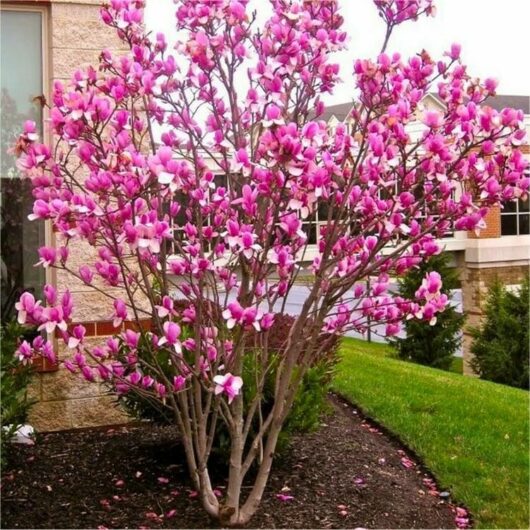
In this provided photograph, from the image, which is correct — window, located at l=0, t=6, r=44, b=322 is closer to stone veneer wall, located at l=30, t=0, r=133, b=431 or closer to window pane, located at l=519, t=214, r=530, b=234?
stone veneer wall, located at l=30, t=0, r=133, b=431

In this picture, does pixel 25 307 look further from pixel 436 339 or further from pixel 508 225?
pixel 508 225

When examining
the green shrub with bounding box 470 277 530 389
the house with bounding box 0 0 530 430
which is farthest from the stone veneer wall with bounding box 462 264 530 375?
the house with bounding box 0 0 530 430

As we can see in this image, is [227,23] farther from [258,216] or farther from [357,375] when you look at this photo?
[357,375]

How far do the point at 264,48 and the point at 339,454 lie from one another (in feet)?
8.00

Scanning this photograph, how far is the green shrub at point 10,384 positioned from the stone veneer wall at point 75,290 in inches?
29.2

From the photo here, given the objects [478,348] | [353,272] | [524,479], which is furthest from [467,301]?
[353,272]

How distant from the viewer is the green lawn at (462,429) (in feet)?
13.0

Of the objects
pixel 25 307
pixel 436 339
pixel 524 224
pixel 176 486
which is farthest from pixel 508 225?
pixel 25 307

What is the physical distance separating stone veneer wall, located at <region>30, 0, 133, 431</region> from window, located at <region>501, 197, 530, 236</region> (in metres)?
20.5

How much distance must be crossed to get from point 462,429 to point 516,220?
66.5 feet

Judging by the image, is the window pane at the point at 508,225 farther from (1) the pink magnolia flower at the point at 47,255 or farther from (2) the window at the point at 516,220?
(1) the pink magnolia flower at the point at 47,255

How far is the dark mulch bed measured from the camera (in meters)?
3.40

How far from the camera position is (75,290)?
16.0 ft

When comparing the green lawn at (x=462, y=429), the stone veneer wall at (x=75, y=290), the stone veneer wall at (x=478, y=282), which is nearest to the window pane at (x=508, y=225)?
the stone veneer wall at (x=478, y=282)
